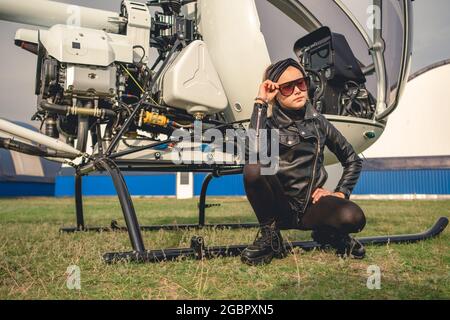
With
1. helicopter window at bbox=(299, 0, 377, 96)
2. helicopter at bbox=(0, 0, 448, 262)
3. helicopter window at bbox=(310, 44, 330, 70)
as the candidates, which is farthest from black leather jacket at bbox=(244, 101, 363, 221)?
helicopter window at bbox=(299, 0, 377, 96)

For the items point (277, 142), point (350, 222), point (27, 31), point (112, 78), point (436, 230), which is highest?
point (27, 31)

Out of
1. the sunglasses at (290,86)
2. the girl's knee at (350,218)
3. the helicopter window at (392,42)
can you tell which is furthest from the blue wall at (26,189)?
the girl's knee at (350,218)

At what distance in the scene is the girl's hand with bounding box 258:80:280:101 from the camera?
251 centimetres

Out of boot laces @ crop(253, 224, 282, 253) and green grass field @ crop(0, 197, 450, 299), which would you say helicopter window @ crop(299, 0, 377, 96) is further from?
boot laces @ crop(253, 224, 282, 253)

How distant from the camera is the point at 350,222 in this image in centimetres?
236

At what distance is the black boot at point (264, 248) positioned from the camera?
8.29 ft

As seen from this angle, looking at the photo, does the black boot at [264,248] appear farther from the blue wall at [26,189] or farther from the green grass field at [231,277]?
the blue wall at [26,189]

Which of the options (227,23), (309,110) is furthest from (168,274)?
(227,23)

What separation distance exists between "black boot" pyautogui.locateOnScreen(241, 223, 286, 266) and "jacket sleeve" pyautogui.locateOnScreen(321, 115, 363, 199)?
528mm

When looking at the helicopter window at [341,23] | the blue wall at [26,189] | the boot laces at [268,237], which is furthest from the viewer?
the blue wall at [26,189]

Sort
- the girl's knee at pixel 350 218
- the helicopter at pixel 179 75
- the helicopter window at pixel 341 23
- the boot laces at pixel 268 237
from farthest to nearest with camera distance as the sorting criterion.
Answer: the helicopter window at pixel 341 23 → the helicopter at pixel 179 75 → the boot laces at pixel 268 237 → the girl's knee at pixel 350 218

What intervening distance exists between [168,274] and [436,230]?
9.58ft

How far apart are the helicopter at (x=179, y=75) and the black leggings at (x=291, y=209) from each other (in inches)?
21.2
